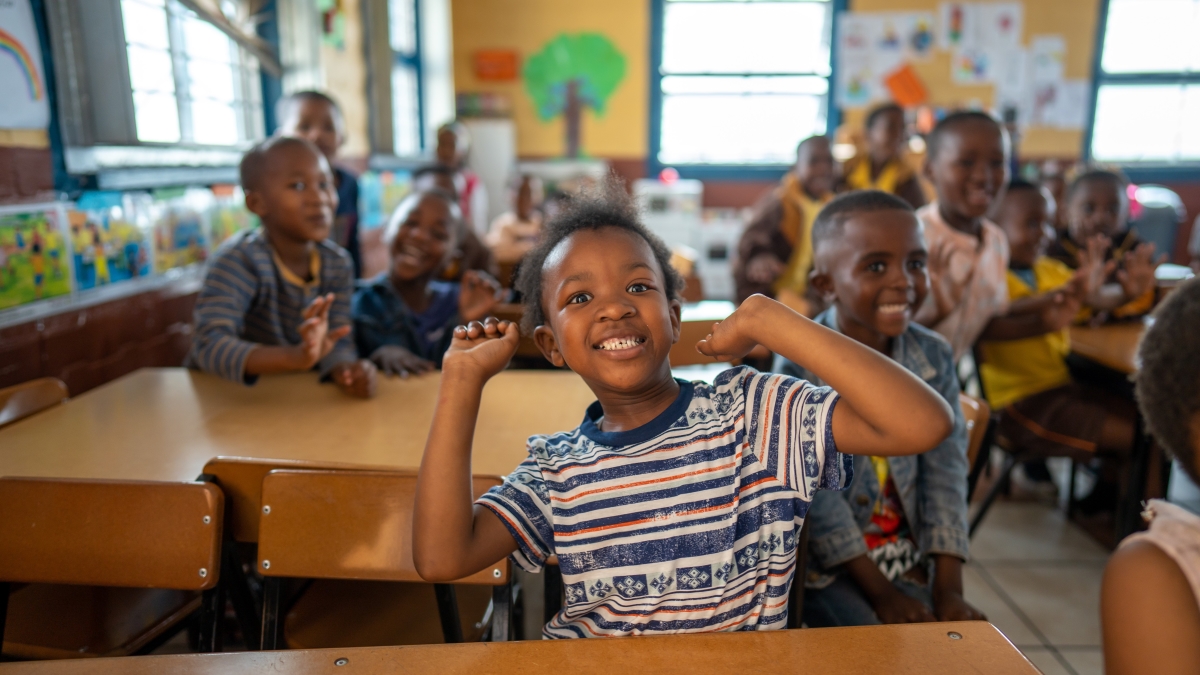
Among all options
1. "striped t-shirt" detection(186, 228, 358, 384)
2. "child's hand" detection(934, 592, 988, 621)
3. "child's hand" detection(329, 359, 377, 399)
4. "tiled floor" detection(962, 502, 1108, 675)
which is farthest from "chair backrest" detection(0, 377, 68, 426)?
"tiled floor" detection(962, 502, 1108, 675)

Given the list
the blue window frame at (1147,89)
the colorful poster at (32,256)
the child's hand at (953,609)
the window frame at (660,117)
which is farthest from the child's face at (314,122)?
the blue window frame at (1147,89)

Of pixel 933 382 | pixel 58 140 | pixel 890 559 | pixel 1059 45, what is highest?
pixel 1059 45

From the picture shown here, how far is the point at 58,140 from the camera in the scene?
207 cm

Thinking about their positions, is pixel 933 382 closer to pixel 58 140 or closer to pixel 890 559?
pixel 890 559

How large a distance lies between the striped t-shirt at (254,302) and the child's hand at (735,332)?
1.17 meters

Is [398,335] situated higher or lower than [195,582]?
higher

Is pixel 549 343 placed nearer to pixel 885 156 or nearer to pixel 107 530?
pixel 107 530

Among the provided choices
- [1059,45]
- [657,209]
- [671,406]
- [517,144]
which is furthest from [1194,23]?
[671,406]

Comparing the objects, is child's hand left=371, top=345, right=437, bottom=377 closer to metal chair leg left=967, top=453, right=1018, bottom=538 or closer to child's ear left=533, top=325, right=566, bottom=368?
child's ear left=533, top=325, right=566, bottom=368

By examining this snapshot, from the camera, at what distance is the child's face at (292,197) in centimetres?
201

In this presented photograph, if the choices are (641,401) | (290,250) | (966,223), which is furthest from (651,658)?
(966,223)

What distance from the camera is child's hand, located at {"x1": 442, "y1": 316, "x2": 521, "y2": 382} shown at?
98cm

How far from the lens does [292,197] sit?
6.60 ft

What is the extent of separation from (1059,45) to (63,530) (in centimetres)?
803
